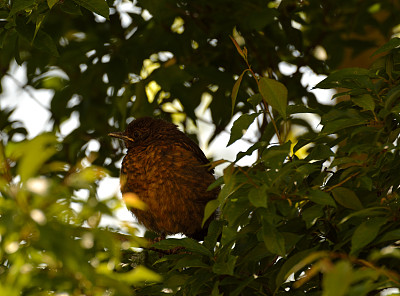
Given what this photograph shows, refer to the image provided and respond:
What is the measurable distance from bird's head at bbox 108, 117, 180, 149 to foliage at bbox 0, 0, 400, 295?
13 cm

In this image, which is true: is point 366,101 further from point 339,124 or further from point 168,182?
point 168,182

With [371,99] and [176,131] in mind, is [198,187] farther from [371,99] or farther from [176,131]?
[371,99]

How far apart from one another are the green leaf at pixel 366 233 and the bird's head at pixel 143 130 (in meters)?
2.43

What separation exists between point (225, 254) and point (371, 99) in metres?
0.75

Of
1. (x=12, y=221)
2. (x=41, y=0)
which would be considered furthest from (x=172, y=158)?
(x=12, y=221)

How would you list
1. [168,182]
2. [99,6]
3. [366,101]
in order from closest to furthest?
[366,101]
[99,6]
[168,182]

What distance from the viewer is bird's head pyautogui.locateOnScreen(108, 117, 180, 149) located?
432cm

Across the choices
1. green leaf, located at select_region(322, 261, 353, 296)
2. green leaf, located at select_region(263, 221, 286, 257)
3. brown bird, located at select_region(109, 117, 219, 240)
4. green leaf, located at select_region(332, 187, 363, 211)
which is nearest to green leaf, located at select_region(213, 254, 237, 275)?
green leaf, located at select_region(263, 221, 286, 257)

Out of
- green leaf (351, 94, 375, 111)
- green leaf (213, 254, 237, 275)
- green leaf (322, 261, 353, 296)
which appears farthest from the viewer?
green leaf (351, 94, 375, 111)

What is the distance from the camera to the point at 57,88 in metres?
4.58

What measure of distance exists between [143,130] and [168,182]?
1.97 ft

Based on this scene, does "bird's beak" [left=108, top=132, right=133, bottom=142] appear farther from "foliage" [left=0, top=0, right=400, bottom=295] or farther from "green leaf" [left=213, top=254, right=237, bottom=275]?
"green leaf" [left=213, top=254, right=237, bottom=275]

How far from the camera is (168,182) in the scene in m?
3.89

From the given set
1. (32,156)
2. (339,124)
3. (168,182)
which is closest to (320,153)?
(339,124)
